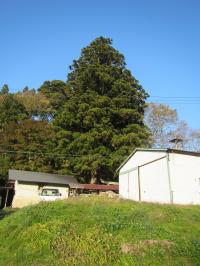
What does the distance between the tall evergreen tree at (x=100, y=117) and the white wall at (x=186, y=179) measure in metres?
15.0

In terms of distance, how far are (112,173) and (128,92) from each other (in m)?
10.2

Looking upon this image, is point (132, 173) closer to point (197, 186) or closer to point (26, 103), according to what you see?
point (197, 186)

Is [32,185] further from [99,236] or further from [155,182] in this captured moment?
[99,236]

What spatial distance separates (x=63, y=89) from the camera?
46.2m

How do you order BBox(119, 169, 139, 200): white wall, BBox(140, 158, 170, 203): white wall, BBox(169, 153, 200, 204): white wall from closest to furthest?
BBox(169, 153, 200, 204): white wall < BBox(140, 158, 170, 203): white wall < BBox(119, 169, 139, 200): white wall

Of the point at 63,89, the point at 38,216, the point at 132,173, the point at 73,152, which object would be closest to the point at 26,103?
the point at 63,89

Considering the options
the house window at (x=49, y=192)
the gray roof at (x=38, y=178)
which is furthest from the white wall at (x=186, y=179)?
the gray roof at (x=38, y=178)

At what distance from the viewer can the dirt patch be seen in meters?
8.37

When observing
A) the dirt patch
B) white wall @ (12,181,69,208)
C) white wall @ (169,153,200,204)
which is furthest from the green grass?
white wall @ (12,181,69,208)

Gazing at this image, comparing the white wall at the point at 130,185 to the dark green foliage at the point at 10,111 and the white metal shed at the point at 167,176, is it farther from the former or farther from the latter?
the dark green foliage at the point at 10,111

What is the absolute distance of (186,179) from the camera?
17797 mm

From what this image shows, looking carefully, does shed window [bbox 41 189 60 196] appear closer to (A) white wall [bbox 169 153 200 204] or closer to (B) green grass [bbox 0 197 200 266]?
(A) white wall [bbox 169 153 200 204]

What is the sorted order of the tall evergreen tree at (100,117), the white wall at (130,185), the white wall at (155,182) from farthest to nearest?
the tall evergreen tree at (100,117), the white wall at (130,185), the white wall at (155,182)

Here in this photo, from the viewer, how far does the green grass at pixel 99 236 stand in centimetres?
820
